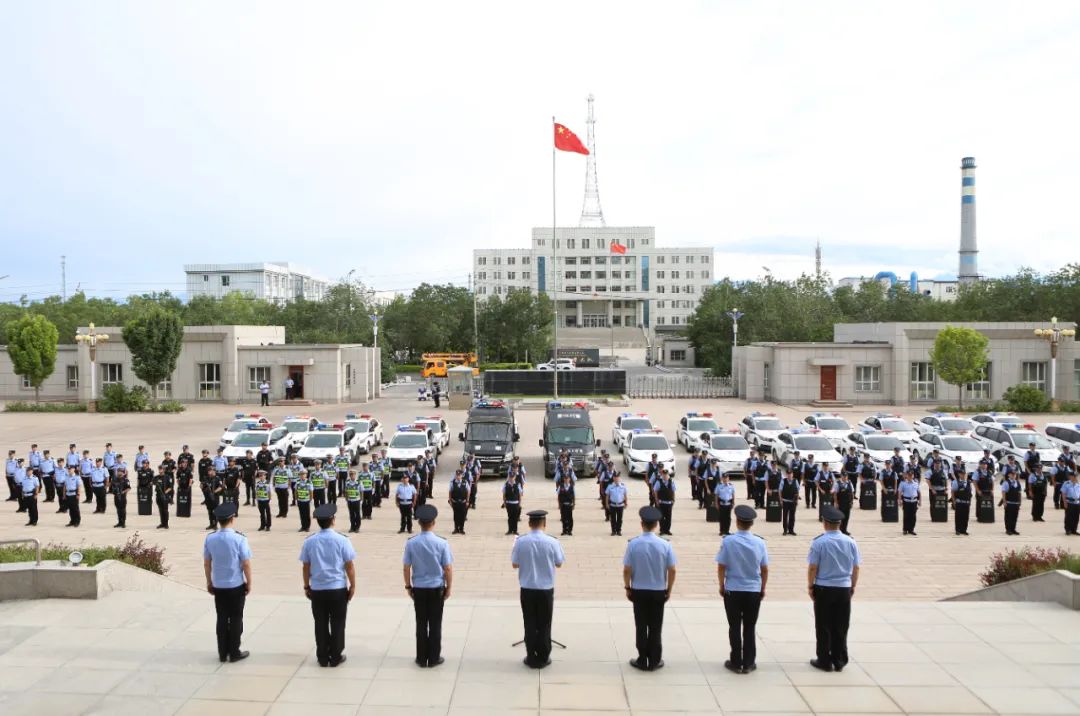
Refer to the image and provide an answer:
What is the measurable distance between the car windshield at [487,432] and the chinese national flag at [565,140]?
22.7 m

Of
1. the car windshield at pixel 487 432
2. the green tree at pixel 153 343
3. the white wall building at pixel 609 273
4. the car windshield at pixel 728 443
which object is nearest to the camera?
the car windshield at pixel 728 443

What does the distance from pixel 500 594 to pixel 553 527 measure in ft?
19.6

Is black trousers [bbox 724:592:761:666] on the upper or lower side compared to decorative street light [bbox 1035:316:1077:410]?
lower

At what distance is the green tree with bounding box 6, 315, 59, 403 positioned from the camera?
44344mm

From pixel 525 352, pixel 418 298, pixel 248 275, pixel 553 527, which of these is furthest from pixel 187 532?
pixel 248 275

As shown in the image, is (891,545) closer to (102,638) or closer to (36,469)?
(102,638)

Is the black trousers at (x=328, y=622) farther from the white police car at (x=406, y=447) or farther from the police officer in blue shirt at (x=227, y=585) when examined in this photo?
the white police car at (x=406, y=447)

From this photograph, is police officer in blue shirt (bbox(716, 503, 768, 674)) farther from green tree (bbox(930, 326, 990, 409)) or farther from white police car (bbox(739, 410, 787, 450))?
green tree (bbox(930, 326, 990, 409))

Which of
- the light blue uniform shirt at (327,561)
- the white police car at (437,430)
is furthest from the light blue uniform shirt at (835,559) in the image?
the white police car at (437,430)

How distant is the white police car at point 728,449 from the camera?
24281 millimetres

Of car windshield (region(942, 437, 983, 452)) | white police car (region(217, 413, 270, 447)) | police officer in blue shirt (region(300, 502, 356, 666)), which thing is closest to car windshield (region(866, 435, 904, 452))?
car windshield (region(942, 437, 983, 452))

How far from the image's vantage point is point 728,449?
81.8ft

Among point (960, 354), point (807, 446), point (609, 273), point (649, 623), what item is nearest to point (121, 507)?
point (649, 623)

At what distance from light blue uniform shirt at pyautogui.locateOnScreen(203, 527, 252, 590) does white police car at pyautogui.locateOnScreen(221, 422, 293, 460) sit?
57.0 feet
